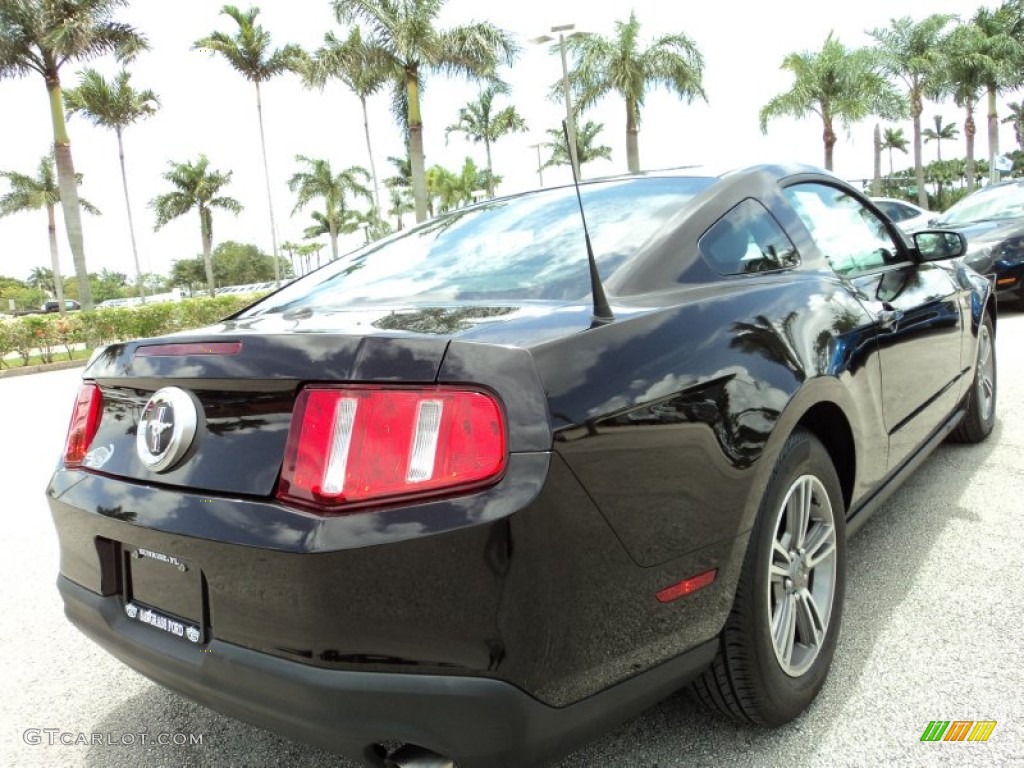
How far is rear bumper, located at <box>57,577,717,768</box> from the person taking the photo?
4.37 feet

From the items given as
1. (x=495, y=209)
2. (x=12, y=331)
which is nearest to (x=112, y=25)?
(x=12, y=331)

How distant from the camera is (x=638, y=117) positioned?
91.2 feet

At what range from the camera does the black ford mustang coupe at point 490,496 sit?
4.41ft

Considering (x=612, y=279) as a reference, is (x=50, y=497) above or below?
below

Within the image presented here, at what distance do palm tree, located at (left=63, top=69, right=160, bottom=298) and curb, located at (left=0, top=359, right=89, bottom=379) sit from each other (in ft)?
63.9

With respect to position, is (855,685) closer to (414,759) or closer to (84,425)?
(414,759)

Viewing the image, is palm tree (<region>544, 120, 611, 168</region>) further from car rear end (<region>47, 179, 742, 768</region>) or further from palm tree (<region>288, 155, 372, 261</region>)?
car rear end (<region>47, 179, 742, 768</region>)

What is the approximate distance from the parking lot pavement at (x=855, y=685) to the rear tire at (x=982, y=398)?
1.97ft

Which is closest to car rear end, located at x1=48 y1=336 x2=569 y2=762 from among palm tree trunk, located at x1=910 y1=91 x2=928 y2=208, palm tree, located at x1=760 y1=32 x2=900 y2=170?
palm tree, located at x1=760 y1=32 x2=900 y2=170

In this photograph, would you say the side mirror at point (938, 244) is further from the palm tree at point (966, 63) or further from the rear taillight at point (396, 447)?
the palm tree at point (966, 63)

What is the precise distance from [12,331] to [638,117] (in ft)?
68.8

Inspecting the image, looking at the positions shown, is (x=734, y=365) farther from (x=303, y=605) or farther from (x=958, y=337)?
(x=958, y=337)

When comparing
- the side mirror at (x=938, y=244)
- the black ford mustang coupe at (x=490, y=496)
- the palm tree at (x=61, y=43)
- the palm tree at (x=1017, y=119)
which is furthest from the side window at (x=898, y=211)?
the palm tree at (x=1017, y=119)

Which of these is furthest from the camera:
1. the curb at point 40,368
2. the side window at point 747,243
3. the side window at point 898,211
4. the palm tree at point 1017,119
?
the palm tree at point 1017,119
